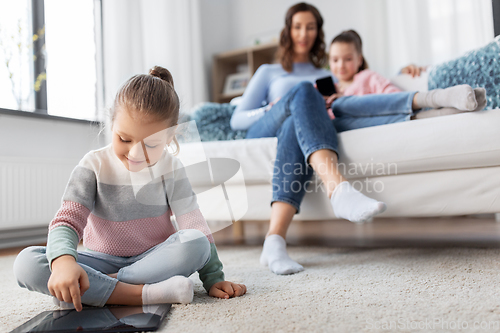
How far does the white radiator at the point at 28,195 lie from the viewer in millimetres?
1639

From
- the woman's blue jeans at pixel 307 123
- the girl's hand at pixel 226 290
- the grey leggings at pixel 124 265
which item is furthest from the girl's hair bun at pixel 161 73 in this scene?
the woman's blue jeans at pixel 307 123

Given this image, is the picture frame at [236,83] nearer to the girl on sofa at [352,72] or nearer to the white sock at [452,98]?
the girl on sofa at [352,72]

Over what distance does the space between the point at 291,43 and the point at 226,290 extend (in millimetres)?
1324

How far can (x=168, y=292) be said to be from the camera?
630 millimetres

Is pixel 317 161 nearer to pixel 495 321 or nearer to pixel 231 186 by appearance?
pixel 231 186

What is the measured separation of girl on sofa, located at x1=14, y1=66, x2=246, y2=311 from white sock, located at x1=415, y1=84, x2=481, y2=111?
75 centimetres

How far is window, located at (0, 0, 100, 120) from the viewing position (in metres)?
1.88

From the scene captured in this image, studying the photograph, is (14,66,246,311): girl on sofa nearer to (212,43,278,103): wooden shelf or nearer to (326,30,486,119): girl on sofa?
(326,30,486,119): girl on sofa

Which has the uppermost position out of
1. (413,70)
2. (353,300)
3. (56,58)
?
(56,58)

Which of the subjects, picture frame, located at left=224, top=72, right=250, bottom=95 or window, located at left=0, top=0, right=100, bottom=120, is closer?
window, located at left=0, top=0, right=100, bottom=120

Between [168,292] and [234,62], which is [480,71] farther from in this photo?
[234,62]

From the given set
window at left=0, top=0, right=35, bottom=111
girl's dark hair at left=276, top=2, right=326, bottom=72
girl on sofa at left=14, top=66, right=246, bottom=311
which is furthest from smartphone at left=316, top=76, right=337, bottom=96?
window at left=0, top=0, right=35, bottom=111

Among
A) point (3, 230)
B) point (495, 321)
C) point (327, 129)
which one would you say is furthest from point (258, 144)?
point (3, 230)

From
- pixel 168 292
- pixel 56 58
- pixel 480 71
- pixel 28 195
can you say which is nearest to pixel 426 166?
pixel 480 71
